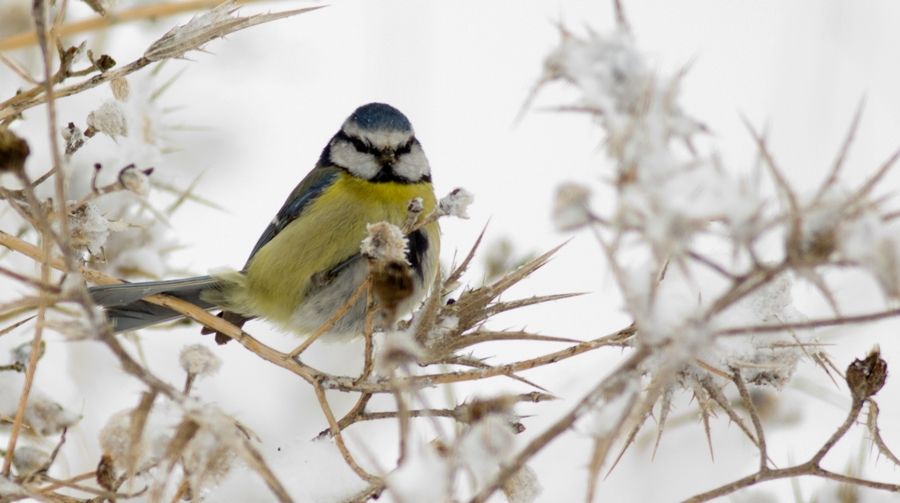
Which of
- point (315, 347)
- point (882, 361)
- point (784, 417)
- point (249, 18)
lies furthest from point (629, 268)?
point (315, 347)

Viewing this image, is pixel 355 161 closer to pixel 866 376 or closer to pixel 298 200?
pixel 298 200

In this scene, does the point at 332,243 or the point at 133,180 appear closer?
the point at 133,180

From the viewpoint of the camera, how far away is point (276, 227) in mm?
3213

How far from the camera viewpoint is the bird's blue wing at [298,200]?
3.13 metres

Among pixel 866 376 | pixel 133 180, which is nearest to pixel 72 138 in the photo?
pixel 133 180

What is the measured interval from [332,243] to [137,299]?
2.30ft

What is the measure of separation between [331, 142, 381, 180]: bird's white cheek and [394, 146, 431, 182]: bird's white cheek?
8 centimetres

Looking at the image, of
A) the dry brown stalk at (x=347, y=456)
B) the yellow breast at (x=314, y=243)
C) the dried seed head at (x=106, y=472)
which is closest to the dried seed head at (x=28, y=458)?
the dried seed head at (x=106, y=472)

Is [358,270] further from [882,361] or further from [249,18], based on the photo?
[882,361]

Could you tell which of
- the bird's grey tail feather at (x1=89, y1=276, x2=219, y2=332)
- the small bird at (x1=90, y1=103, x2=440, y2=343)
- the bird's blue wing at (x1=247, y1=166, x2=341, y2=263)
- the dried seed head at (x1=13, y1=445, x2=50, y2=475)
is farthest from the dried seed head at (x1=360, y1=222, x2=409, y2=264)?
the bird's blue wing at (x1=247, y1=166, x2=341, y2=263)

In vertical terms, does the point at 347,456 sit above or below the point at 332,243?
below

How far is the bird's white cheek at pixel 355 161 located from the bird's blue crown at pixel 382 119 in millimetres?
97

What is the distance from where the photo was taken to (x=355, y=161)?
323cm

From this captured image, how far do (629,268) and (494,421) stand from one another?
0.24m
